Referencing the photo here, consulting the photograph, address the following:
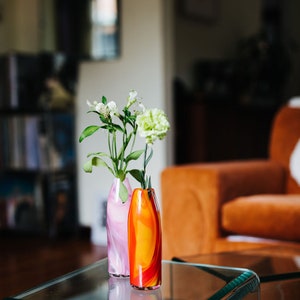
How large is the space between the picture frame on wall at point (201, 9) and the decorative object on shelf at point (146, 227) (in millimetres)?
3231

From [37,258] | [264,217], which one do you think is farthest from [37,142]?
[264,217]

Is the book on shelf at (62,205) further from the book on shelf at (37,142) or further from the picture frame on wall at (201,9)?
the picture frame on wall at (201,9)

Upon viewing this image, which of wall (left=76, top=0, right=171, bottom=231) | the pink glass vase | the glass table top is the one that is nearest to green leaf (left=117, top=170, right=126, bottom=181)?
the pink glass vase

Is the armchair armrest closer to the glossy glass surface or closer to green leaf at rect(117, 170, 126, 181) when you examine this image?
the glossy glass surface

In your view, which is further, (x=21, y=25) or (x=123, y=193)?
(x=21, y=25)

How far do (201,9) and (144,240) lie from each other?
3550 millimetres

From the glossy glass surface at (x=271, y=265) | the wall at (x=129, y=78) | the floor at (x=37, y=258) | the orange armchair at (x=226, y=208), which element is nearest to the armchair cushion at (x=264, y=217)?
the orange armchair at (x=226, y=208)

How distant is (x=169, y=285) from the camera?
60.9 inches

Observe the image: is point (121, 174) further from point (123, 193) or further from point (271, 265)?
point (271, 265)

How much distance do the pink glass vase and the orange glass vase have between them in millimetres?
65

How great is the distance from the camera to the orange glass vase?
142 centimetres

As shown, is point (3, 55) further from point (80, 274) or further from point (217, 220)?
point (80, 274)

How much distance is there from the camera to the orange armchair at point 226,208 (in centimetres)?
228

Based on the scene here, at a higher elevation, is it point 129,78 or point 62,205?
point 129,78
